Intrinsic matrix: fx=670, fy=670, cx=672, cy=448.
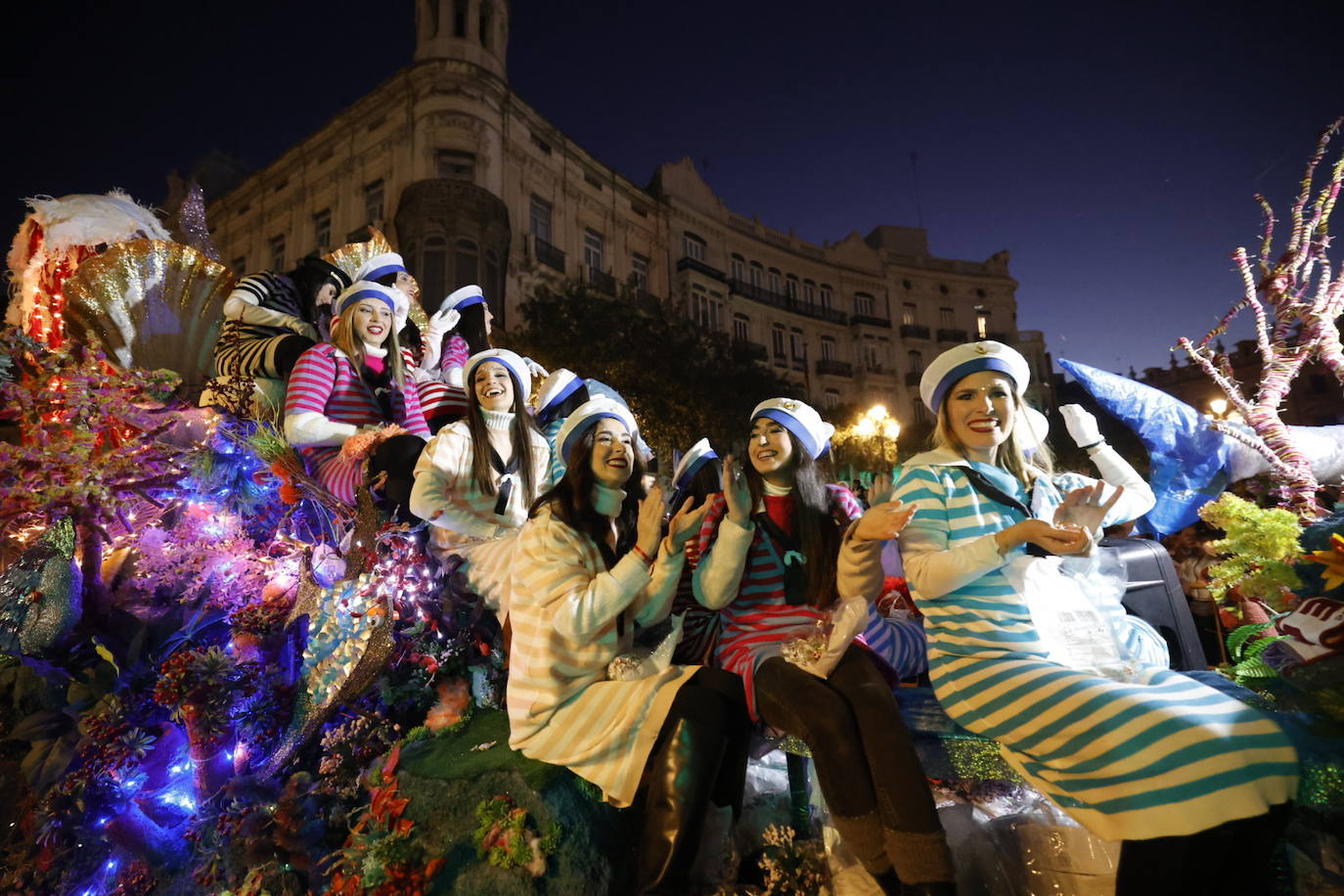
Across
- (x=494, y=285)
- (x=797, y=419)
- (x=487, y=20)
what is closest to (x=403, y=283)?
(x=797, y=419)

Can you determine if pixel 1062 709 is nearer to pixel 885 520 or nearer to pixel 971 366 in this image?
pixel 885 520

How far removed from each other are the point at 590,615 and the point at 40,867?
3154 mm

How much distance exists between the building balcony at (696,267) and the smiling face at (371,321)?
22.4 metres

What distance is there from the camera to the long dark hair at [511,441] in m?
3.95

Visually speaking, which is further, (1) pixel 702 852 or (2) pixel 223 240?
(2) pixel 223 240

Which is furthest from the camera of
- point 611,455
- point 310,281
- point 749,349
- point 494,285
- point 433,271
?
point 749,349

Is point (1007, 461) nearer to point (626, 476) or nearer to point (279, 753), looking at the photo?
point (626, 476)

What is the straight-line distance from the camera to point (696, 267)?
26500 millimetres

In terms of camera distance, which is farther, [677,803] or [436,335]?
[436,335]

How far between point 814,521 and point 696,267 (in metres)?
24.6

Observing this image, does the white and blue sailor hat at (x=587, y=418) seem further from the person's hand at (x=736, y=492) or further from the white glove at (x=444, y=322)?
the white glove at (x=444, y=322)

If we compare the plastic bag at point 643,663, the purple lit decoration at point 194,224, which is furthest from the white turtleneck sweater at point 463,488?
the purple lit decoration at point 194,224

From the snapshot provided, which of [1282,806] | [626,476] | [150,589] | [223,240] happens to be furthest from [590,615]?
[223,240]

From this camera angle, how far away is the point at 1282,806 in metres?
1.75
